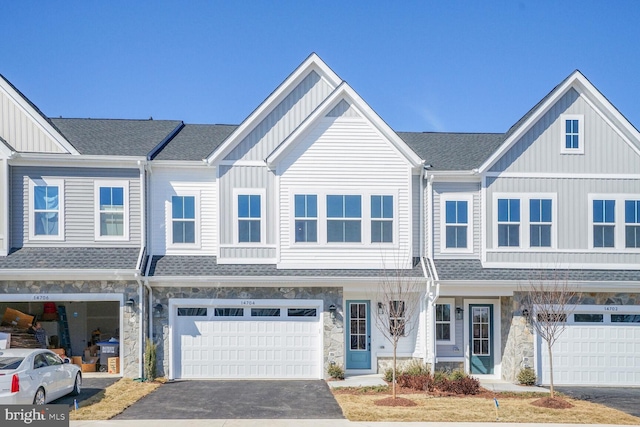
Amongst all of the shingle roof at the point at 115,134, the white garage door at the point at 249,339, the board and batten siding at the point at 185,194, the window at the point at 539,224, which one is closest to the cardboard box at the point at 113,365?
the white garage door at the point at 249,339

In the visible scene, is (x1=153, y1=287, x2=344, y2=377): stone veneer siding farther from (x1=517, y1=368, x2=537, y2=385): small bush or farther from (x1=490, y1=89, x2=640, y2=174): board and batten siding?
(x1=490, y1=89, x2=640, y2=174): board and batten siding

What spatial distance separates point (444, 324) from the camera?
65.7ft

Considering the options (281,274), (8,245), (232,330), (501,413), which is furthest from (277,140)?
(501,413)

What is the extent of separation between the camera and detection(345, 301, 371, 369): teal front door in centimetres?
1962

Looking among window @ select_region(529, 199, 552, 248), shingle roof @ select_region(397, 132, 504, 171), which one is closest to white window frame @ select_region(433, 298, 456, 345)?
window @ select_region(529, 199, 552, 248)

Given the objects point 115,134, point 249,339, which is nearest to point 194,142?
point 115,134

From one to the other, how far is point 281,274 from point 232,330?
225cm

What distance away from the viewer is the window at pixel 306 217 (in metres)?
19.1

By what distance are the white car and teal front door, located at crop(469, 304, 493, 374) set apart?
11.4 meters

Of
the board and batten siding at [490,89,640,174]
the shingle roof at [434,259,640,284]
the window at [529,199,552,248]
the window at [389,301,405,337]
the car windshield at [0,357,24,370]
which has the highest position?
the board and batten siding at [490,89,640,174]

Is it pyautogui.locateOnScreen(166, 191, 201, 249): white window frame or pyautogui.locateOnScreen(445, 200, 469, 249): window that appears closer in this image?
pyautogui.locateOnScreen(166, 191, 201, 249): white window frame

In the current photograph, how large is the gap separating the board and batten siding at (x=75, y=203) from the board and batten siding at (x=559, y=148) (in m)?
11.3

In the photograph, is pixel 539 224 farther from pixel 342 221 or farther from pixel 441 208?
pixel 342 221

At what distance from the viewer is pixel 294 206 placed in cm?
1906
